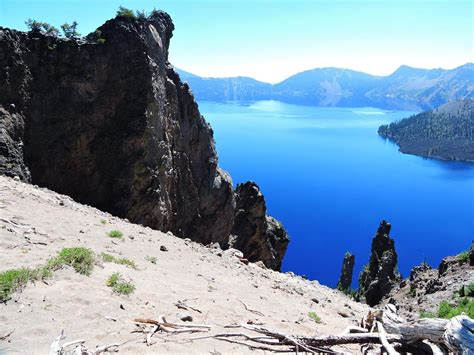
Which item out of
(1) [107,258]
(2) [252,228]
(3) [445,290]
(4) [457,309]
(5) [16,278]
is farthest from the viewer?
(2) [252,228]

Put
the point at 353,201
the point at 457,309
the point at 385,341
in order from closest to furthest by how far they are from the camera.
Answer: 1. the point at 385,341
2. the point at 457,309
3. the point at 353,201

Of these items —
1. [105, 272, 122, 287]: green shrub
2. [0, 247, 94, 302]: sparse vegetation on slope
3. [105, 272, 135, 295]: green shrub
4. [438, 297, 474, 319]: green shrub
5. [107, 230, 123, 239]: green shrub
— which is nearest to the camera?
[0, 247, 94, 302]: sparse vegetation on slope

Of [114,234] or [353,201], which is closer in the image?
[114,234]

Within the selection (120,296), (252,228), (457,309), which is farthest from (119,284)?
(252,228)

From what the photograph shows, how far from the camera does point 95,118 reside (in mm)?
24516

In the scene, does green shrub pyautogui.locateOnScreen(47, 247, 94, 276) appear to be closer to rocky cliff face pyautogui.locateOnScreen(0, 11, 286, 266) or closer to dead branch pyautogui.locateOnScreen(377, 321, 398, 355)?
dead branch pyautogui.locateOnScreen(377, 321, 398, 355)

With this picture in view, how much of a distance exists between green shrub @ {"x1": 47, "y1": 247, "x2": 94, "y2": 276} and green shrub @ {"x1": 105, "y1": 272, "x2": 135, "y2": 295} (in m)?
0.54

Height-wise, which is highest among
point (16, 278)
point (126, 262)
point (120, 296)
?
point (16, 278)

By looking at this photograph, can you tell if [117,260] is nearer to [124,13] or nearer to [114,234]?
[114,234]

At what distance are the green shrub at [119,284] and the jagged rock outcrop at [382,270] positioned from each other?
118 ft

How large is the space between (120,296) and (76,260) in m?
1.76

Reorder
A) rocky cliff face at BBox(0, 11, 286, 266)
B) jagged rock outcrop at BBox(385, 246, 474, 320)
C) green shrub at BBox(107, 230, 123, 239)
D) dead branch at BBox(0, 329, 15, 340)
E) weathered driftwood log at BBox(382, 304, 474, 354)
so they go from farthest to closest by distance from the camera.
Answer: rocky cliff face at BBox(0, 11, 286, 266)
jagged rock outcrop at BBox(385, 246, 474, 320)
green shrub at BBox(107, 230, 123, 239)
dead branch at BBox(0, 329, 15, 340)
weathered driftwood log at BBox(382, 304, 474, 354)

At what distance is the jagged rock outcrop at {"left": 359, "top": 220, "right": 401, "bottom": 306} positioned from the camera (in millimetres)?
41531

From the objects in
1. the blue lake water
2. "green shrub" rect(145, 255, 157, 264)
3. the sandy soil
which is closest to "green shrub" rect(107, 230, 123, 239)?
the sandy soil
